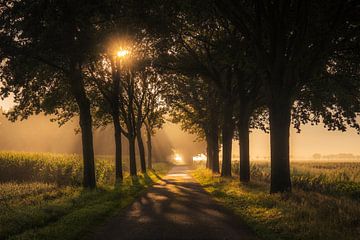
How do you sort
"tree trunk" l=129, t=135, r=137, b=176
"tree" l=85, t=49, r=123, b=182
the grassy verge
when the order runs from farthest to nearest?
"tree trunk" l=129, t=135, r=137, b=176, "tree" l=85, t=49, r=123, b=182, the grassy verge

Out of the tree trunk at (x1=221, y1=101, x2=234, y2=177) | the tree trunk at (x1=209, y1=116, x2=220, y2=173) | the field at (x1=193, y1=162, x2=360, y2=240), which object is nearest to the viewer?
the field at (x1=193, y1=162, x2=360, y2=240)

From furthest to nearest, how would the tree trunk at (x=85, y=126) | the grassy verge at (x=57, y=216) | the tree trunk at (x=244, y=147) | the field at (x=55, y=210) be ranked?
the tree trunk at (x=244, y=147), the tree trunk at (x=85, y=126), the field at (x=55, y=210), the grassy verge at (x=57, y=216)

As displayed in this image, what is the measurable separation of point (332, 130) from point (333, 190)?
7.29 metres

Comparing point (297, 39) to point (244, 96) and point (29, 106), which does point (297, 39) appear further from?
point (29, 106)

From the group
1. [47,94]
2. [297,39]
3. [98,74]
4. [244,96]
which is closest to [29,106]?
[47,94]

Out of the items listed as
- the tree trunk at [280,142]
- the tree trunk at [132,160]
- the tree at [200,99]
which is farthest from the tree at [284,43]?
the tree at [200,99]

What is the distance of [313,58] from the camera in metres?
16.4

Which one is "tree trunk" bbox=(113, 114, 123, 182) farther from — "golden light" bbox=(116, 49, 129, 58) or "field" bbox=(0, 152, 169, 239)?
"golden light" bbox=(116, 49, 129, 58)

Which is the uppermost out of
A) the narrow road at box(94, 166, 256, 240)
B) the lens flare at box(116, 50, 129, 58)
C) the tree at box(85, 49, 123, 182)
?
the lens flare at box(116, 50, 129, 58)

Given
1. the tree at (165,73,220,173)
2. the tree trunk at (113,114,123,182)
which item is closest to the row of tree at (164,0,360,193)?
the tree trunk at (113,114,123,182)

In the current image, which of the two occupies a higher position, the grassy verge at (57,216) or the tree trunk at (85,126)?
Result: the tree trunk at (85,126)

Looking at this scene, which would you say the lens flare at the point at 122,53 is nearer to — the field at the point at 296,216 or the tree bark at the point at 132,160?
the tree bark at the point at 132,160

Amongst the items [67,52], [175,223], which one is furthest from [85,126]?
[175,223]

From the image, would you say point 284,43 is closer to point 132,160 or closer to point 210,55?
point 210,55
